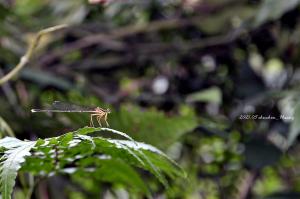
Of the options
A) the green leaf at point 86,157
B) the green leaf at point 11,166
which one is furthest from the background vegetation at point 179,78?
the green leaf at point 11,166

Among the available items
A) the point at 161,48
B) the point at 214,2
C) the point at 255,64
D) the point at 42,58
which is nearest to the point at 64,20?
the point at 42,58

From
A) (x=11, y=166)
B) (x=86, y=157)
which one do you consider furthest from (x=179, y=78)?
(x=11, y=166)

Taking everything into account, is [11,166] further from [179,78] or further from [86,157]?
[179,78]

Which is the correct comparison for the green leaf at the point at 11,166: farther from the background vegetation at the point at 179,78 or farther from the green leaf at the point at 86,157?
the background vegetation at the point at 179,78

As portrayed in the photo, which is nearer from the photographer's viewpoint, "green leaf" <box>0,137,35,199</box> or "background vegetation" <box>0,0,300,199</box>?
"green leaf" <box>0,137,35,199</box>

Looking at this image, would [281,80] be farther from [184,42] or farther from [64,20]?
[64,20]

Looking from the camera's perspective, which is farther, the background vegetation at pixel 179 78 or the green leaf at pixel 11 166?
the background vegetation at pixel 179 78

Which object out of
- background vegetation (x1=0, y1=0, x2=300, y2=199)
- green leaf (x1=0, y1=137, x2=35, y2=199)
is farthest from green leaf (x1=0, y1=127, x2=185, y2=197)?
background vegetation (x1=0, y1=0, x2=300, y2=199)

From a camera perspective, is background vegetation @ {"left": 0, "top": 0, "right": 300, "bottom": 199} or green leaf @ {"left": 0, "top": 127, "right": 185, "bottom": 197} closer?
green leaf @ {"left": 0, "top": 127, "right": 185, "bottom": 197}

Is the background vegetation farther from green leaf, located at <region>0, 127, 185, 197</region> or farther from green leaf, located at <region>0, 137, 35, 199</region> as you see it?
green leaf, located at <region>0, 137, 35, 199</region>
